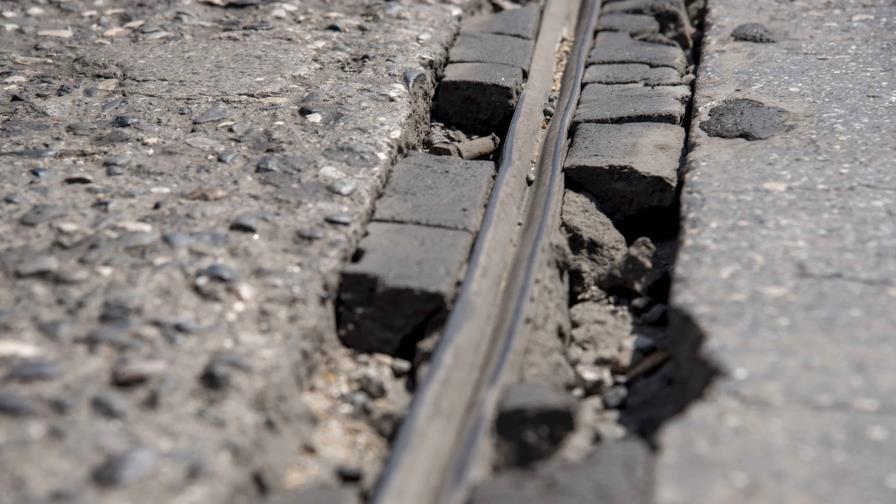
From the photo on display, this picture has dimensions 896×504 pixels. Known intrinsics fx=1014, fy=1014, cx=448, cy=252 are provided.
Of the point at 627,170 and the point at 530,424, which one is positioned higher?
the point at 627,170

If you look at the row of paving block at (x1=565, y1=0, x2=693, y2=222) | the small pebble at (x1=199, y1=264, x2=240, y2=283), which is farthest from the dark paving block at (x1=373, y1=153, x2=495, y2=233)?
the small pebble at (x1=199, y1=264, x2=240, y2=283)

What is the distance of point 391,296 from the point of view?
2.89 m

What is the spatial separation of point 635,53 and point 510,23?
0.64m

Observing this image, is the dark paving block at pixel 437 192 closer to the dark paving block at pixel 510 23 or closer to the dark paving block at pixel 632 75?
the dark paving block at pixel 632 75

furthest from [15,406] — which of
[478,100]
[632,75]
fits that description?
[632,75]

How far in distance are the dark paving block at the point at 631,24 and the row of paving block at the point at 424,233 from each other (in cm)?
93

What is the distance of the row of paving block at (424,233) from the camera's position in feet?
9.50

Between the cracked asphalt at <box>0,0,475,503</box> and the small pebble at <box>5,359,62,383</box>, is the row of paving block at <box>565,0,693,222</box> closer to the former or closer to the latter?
the cracked asphalt at <box>0,0,475,503</box>

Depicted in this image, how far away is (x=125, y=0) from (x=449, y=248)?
2693 millimetres

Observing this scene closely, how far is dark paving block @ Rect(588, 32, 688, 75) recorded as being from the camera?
4664mm

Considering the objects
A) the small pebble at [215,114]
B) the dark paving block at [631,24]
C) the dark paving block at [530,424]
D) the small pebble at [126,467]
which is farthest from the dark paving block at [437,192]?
the dark paving block at [631,24]

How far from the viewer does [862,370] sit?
7.95 feet

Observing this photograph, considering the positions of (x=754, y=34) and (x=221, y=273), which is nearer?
(x=221, y=273)

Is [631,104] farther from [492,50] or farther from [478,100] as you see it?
[492,50]
